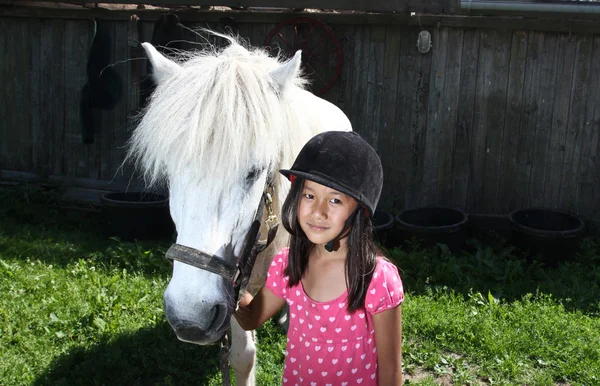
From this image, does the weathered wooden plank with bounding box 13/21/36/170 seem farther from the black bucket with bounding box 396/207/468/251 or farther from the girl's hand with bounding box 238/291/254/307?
the girl's hand with bounding box 238/291/254/307

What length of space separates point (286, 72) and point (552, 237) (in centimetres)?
334

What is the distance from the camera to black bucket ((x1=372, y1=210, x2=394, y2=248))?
503cm

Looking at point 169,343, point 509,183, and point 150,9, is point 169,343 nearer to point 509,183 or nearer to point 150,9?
point 509,183

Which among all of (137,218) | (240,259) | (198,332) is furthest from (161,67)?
(137,218)

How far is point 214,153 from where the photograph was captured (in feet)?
6.38

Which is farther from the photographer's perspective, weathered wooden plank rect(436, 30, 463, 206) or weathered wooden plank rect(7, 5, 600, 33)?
weathered wooden plank rect(436, 30, 463, 206)

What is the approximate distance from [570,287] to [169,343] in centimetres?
290

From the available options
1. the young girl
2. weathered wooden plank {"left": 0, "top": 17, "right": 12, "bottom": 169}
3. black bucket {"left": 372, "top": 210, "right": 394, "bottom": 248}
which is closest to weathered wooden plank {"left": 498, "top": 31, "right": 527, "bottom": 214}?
black bucket {"left": 372, "top": 210, "right": 394, "bottom": 248}

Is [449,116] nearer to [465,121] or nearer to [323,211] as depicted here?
[465,121]

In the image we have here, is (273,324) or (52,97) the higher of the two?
(52,97)

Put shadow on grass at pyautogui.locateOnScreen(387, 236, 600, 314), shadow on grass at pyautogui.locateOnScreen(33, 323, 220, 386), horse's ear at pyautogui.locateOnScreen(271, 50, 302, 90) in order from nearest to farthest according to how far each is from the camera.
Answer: horse's ear at pyautogui.locateOnScreen(271, 50, 302, 90) → shadow on grass at pyautogui.locateOnScreen(33, 323, 220, 386) → shadow on grass at pyautogui.locateOnScreen(387, 236, 600, 314)

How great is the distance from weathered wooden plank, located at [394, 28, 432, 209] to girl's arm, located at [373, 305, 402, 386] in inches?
162

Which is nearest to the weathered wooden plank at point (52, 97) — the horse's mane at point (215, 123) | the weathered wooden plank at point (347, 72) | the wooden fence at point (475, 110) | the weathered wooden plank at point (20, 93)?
the weathered wooden plank at point (20, 93)

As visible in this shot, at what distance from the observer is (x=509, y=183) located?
558 centimetres
